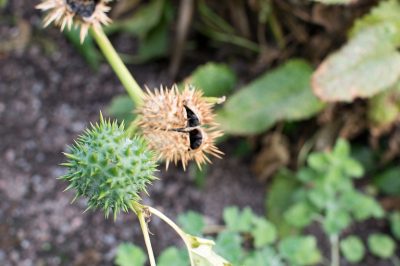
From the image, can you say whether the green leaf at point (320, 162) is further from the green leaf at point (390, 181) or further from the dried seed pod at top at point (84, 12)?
the dried seed pod at top at point (84, 12)

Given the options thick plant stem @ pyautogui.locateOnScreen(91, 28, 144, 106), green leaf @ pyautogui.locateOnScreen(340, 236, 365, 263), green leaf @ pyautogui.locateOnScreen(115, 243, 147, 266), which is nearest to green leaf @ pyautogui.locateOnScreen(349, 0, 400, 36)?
green leaf @ pyautogui.locateOnScreen(340, 236, 365, 263)

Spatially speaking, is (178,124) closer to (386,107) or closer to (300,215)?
(300,215)

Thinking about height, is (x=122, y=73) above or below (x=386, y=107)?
below

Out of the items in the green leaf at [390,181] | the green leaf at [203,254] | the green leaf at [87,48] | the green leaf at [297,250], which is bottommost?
the green leaf at [203,254]

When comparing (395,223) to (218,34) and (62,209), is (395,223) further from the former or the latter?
(62,209)

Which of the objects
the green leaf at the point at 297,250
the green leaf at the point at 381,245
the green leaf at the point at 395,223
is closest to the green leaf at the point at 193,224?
the green leaf at the point at 297,250

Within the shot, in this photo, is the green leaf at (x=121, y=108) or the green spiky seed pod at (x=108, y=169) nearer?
the green spiky seed pod at (x=108, y=169)

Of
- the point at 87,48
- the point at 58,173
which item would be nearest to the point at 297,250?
the point at 58,173
